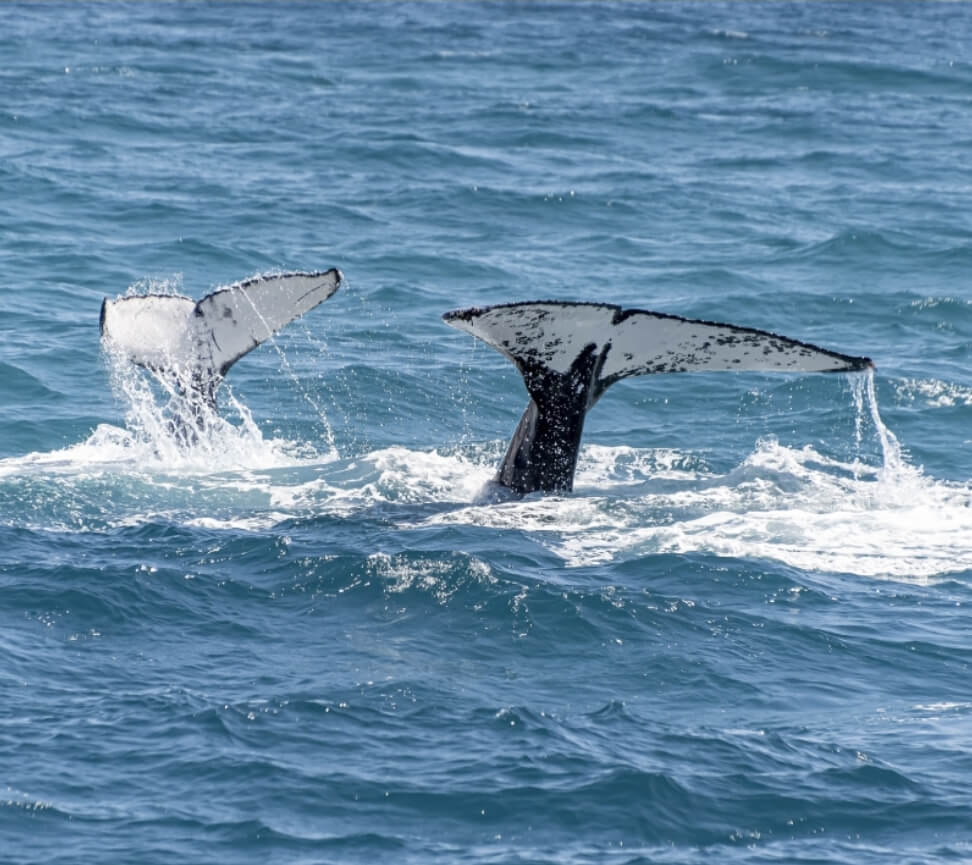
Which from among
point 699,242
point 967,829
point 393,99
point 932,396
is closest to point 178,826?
point 967,829

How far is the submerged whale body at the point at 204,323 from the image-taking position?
1390cm

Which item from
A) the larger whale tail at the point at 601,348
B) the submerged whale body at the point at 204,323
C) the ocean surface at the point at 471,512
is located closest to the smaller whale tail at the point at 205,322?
the submerged whale body at the point at 204,323

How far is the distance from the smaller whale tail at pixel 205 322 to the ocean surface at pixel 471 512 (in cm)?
103

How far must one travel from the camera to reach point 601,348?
40.7 feet

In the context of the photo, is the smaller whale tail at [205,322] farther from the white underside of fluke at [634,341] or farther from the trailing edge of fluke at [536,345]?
the white underside of fluke at [634,341]

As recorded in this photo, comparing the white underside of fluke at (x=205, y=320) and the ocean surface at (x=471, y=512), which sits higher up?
the white underside of fluke at (x=205, y=320)

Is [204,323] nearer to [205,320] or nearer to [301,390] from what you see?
[205,320]

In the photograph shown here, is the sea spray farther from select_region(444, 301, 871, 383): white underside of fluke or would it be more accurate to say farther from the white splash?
select_region(444, 301, 871, 383): white underside of fluke

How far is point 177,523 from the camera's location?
13438 millimetres

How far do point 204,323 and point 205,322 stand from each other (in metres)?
0.01

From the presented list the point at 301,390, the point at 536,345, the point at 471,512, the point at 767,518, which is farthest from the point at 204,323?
the point at 767,518

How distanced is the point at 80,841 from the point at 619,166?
22.9 metres

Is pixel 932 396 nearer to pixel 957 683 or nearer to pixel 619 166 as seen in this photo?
pixel 957 683

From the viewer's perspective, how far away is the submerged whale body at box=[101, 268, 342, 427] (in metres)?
13.9
